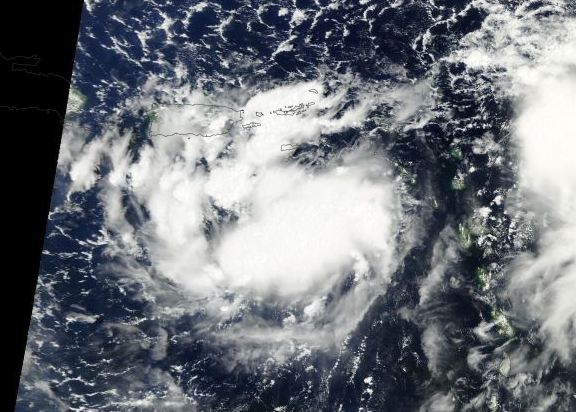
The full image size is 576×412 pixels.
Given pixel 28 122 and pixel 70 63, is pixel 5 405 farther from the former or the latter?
pixel 70 63

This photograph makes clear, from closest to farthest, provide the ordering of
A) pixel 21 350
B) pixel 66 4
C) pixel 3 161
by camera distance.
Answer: pixel 3 161
pixel 21 350
pixel 66 4

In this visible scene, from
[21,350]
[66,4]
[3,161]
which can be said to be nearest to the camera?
[3,161]

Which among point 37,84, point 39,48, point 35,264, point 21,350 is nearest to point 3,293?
point 35,264

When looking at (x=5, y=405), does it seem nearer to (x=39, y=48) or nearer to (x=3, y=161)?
(x=3, y=161)

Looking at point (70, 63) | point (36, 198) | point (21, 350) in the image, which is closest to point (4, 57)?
point (70, 63)

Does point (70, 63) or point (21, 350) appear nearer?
point (21, 350)

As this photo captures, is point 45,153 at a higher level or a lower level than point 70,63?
lower

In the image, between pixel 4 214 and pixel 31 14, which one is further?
pixel 31 14

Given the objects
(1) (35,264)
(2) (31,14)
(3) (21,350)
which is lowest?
(3) (21,350)

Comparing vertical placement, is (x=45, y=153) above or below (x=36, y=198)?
above
